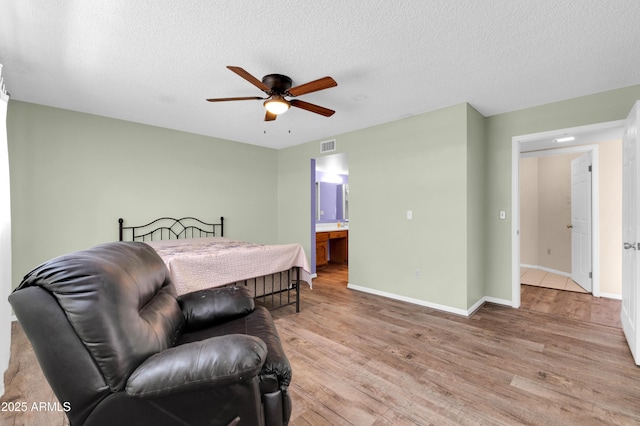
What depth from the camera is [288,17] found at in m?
1.83

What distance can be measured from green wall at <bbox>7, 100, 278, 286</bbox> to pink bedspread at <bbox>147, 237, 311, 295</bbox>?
933 millimetres

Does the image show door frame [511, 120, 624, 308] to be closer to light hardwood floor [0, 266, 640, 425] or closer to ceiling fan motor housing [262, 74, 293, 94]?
light hardwood floor [0, 266, 640, 425]

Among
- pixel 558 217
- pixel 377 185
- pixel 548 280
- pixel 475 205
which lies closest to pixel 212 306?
pixel 377 185

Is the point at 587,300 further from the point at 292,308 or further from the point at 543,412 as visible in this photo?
the point at 292,308

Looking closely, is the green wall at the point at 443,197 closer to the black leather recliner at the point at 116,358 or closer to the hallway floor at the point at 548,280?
the hallway floor at the point at 548,280

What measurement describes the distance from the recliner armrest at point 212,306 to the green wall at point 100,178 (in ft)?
8.98

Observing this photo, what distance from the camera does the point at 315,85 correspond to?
228 centimetres

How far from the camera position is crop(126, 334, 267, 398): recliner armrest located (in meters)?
1.01

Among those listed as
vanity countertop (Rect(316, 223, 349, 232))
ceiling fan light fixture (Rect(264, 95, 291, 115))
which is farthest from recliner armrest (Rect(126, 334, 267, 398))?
vanity countertop (Rect(316, 223, 349, 232))

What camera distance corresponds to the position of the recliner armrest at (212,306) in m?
1.76

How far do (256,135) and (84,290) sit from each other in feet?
12.9

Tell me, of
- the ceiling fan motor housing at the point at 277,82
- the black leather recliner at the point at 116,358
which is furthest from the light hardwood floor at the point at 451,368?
the ceiling fan motor housing at the point at 277,82

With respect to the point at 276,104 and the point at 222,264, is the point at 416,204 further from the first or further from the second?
the point at 222,264

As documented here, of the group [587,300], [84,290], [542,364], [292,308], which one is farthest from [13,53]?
[587,300]
